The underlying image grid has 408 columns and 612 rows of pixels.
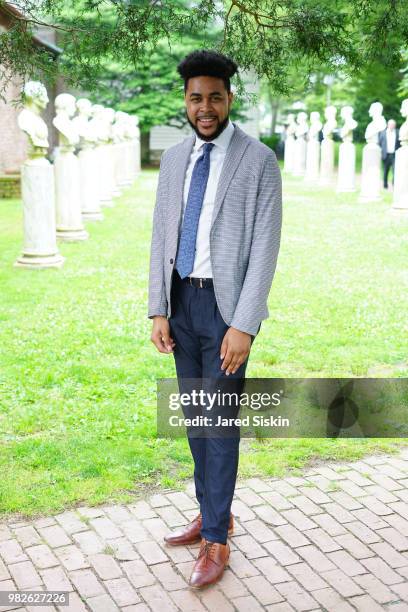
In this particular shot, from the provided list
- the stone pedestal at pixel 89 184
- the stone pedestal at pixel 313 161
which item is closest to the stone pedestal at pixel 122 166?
the stone pedestal at pixel 313 161

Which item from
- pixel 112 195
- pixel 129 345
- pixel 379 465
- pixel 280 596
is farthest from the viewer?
pixel 112 195

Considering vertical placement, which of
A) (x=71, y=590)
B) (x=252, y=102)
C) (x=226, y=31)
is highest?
(x=226, y=31)

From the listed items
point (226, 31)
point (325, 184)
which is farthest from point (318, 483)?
point (325, 184)

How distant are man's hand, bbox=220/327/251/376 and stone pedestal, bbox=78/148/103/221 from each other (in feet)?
41.8

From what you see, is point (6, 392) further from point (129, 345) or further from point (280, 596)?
point (280, 596)

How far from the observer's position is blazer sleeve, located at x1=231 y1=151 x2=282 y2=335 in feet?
11.0

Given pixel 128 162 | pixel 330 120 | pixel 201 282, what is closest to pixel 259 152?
pixel 201 282

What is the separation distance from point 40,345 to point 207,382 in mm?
4158

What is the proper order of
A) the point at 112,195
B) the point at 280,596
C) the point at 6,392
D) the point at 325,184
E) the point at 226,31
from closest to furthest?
1. the point at 280,596
2. the point at 226,31
3. the point at 6,392
4. the point at 112,195
5. the point at 325,184

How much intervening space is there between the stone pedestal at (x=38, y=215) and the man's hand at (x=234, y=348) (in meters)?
8.17

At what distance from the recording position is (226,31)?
447 centimetres

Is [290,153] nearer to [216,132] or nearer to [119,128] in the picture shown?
[119,128]

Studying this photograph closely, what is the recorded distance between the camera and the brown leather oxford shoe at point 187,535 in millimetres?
3849

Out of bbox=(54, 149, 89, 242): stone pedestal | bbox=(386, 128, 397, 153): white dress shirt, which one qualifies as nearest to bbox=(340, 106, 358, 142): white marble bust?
bbox=(386, 128, 397, 153): white dress shirt
